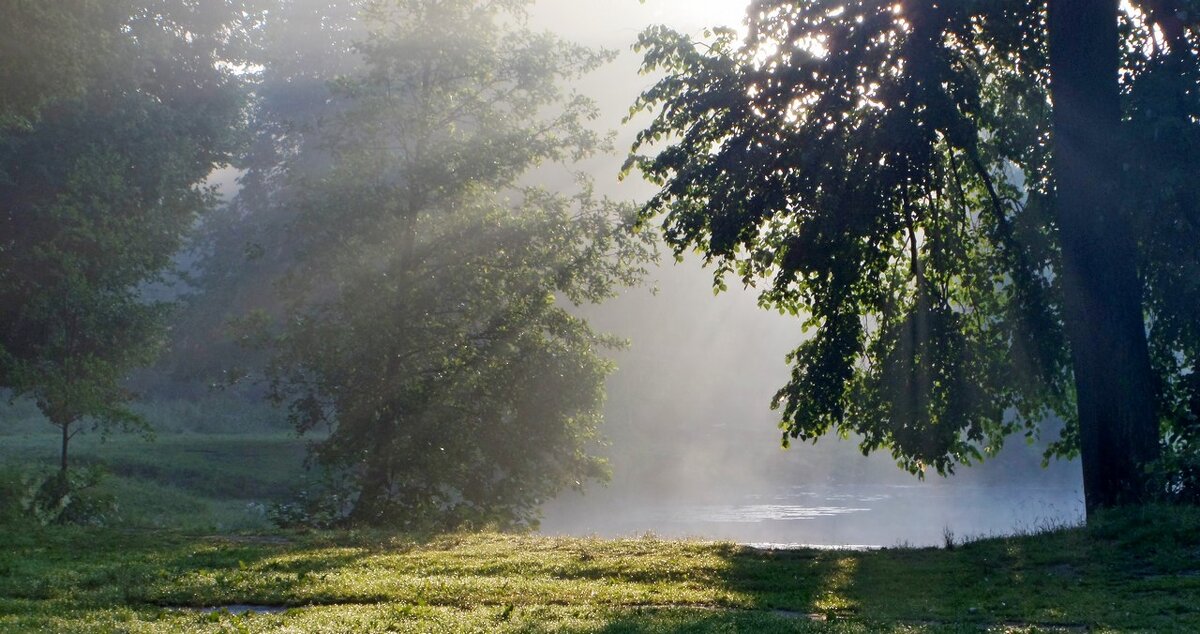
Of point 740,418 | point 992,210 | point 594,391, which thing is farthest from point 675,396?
point 992,210

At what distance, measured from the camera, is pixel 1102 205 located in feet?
46.7

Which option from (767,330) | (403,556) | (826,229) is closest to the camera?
(403,556)

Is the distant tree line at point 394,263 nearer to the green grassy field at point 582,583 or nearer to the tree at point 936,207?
the tree at point 936,207

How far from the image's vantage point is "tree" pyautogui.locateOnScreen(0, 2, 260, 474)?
824 inches

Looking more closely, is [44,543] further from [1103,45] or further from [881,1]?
[1103,45]

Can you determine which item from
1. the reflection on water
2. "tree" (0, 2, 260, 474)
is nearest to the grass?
"tree" (0, 2, 260, 474)

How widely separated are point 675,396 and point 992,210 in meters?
51.8

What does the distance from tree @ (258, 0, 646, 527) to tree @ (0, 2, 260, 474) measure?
3.22 metres

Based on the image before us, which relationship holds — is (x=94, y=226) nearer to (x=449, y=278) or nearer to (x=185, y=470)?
(x=449, y=278)

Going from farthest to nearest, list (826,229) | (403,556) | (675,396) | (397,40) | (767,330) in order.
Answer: (767,330) → (675,396) → (397,40) → (826,229) → (403,556)

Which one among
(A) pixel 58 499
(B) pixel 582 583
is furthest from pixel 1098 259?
(A) pixel 58 499

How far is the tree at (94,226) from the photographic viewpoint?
68.6ft

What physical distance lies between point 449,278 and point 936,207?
397 inches

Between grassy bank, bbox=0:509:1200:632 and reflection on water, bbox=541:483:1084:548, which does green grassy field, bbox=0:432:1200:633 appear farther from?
reflection on water, bbox=541:483:1084:548
